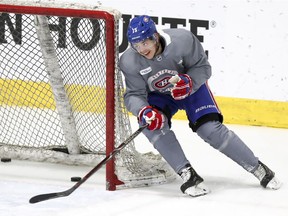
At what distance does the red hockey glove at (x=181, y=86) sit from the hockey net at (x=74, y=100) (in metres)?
0.27

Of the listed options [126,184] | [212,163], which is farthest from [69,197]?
[212,163]

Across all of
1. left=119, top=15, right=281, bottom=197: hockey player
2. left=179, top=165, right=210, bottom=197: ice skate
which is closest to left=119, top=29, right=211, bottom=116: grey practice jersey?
left=119, top=15, right=281, bottom=197: hockey player

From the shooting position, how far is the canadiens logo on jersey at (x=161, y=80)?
13.4 feet

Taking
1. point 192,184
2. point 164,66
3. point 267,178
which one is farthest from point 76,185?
point 267,178

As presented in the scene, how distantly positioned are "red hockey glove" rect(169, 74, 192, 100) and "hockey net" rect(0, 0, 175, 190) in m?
0.27

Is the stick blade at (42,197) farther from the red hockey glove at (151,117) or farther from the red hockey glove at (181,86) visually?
the red hockey glove at (181,86)

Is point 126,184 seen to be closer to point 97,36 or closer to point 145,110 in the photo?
point 145,110

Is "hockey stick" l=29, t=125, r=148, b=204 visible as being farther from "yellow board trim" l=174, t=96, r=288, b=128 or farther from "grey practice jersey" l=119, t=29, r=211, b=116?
"yellow board trim" l=174, t=96, r=288, b=128

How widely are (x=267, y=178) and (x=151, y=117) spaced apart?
0.63 metres

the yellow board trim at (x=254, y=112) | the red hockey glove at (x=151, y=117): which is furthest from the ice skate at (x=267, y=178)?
the yellow board trim at (x=254, y=112)

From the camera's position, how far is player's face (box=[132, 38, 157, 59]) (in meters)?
3.92

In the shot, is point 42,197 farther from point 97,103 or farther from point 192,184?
point 97,103

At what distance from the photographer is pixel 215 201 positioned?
399 centimetres

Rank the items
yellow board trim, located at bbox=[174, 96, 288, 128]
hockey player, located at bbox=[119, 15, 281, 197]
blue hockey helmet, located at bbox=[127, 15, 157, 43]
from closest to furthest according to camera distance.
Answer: blue hockey helmet, located at bbox=[127, 15, 157, 43], hockey player, located at bbox=[119, 15, 281, 197], yellow board trim, located at bbox=[174, 96, 288, 128]
